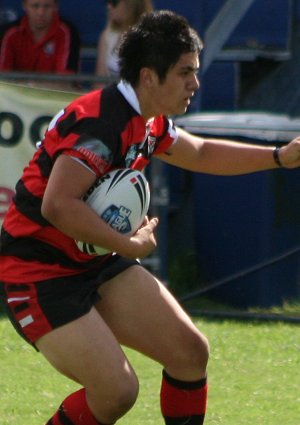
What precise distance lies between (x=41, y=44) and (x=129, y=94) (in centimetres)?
421

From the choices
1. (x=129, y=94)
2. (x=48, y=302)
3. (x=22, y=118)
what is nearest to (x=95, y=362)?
(x=48, y=302)

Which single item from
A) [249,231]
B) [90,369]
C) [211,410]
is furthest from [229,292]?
[90,369]

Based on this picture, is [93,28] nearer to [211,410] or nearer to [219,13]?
[219,13]

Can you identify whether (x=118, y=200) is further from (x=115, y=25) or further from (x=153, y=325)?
(x=115, y=25)

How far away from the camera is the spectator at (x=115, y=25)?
7781 millimetres

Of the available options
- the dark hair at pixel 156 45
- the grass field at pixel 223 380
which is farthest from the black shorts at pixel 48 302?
the grass field at pixel 223 380

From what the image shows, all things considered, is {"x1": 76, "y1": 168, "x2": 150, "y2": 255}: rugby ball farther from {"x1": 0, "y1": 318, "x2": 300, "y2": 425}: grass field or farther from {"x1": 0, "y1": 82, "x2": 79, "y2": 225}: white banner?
{"x1": 0, "y1": 82, "x2": 79, "y2": 225}: white banner

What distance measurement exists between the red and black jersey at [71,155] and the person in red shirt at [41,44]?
Result: 13.1ft

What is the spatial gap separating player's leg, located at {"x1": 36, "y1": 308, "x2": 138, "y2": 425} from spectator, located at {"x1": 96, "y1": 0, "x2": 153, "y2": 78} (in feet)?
11.7

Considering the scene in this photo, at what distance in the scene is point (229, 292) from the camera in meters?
7.49

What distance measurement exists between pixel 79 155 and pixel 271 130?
3257mm

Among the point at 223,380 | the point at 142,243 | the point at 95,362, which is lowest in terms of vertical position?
the point at 223,380

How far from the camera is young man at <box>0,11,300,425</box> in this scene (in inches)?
160

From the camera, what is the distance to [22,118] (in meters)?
7.30
